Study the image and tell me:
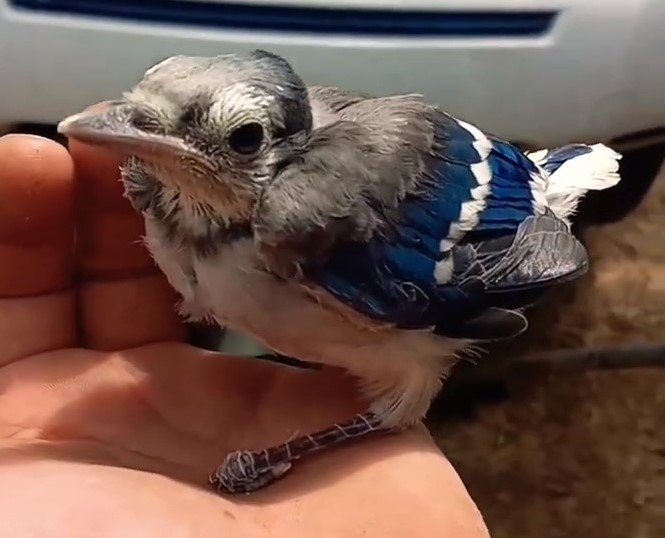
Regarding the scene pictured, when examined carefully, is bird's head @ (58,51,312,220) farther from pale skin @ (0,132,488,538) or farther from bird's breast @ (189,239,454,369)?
pale skin @ (0,132,488,538)

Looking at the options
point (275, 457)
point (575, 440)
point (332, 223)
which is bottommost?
point (575, 440)

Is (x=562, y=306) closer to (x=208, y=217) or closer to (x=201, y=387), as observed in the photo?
(x=201, y=387)

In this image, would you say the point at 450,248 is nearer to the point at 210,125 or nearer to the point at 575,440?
the point at 210,125

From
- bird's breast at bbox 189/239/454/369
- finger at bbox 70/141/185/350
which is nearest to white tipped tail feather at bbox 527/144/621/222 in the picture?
bird's breast at bbox 189/239/454/369

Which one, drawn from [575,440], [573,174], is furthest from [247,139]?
[575,440]

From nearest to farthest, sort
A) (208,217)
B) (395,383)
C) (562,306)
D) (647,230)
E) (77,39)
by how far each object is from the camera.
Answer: (208,217), (395,383), (77,39), (562,306), (647,230)

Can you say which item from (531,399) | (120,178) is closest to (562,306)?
(531,399)
